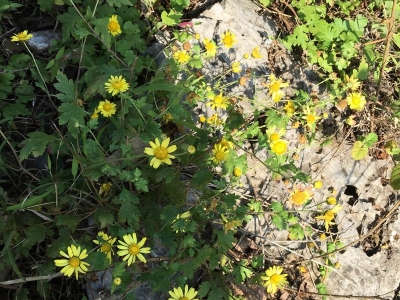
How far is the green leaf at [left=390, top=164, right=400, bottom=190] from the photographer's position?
3.14 m

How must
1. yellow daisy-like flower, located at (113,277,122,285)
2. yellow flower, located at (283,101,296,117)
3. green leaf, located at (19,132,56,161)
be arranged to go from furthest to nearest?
yellow flower, located at (283,101,296,117) → green leaf, located at (19,132,56,161) → yellow daisy-like flower, located at (113,277,122,285)

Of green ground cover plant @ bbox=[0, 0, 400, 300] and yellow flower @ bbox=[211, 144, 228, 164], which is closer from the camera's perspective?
green ground cover plant @ bbox=[0, 0, 400, 300]

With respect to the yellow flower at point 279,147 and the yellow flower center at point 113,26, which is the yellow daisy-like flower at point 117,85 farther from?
the yellow flower at point 279,147

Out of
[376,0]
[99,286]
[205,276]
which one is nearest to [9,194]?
[99,286]

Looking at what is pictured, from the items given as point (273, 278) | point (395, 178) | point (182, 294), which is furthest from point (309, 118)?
point (182, 294)

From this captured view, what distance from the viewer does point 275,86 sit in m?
2.95

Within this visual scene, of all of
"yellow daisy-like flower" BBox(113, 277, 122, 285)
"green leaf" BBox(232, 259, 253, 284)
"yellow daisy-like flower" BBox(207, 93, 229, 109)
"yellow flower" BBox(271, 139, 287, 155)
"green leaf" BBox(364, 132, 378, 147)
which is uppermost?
"yellow daisy-like flower" BBox(207, 93, 229, 109)

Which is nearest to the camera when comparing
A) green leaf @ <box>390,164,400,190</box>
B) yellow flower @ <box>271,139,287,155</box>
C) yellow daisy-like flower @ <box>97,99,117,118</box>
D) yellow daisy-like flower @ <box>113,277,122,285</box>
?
yellow daisy-like flower @ <box>113,277,122,285</box>

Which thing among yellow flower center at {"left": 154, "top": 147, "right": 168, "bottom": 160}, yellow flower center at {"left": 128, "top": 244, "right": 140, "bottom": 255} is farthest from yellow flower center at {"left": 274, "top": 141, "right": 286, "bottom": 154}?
yellow flower center at {"left": 128, "top": 244, "right": 140, "bottom": 255}

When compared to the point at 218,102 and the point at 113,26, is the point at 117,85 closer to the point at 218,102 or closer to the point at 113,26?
the point at 113,26

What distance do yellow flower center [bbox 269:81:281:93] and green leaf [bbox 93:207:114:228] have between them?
4.58ft

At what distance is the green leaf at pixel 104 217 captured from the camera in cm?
230

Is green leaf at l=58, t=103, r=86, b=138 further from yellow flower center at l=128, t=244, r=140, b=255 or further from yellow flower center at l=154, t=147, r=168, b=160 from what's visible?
yellow flower center at l=128, t=244, r=140, b=255

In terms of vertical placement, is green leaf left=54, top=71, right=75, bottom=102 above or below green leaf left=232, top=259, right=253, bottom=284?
above
